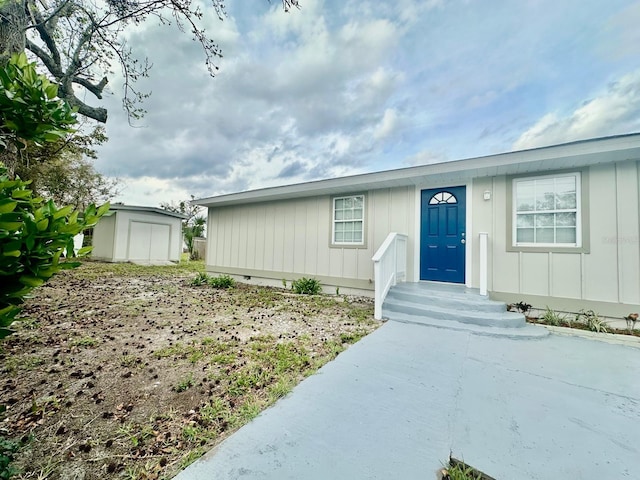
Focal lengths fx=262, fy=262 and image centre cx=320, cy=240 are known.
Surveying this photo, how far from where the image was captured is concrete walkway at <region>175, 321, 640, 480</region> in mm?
1526

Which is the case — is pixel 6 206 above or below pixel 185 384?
above

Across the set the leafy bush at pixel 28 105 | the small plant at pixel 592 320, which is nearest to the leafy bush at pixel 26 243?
the leafy bush at pixel 28 105

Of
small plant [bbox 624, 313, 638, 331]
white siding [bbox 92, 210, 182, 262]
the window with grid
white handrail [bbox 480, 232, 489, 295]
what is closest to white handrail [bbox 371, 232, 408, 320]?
the window with grid

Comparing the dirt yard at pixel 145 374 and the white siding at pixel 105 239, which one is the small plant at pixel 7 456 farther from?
the white siding at pixel 105 239

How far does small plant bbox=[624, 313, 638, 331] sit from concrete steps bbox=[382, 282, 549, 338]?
1231mm

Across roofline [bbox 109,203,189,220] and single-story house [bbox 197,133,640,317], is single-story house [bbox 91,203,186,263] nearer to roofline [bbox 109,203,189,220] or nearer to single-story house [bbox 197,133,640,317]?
roofline [bbox 109,203,189,220]

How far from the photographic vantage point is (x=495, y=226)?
4.94m

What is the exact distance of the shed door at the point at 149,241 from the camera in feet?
43.7

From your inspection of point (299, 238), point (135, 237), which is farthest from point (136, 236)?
point (299, 238)

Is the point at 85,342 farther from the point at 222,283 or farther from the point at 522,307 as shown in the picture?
the point at 522,307

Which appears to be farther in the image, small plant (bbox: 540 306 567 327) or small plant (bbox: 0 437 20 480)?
small plant (bbox: 540 306 567 327)

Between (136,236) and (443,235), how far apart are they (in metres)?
14.4

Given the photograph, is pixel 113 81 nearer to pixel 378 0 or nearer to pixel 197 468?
pixel 378 0

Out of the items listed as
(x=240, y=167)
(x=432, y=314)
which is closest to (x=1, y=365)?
(x=432, y=314)
